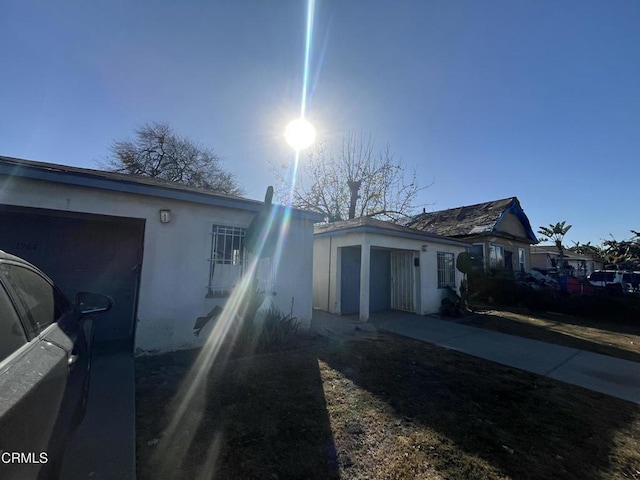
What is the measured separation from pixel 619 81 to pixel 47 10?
42.0 ft

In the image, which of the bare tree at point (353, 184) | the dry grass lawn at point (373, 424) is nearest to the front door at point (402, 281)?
the dry grass lawn at point (373, 424)

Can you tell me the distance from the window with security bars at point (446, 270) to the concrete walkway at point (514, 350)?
7.35 ft

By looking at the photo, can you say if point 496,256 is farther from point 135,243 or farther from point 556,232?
point 135,243

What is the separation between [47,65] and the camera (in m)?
6.35

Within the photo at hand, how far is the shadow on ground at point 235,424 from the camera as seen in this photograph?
2438 mm

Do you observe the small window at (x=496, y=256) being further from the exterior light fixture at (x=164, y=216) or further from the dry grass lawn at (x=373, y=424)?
the exterior light fixture at (x=164, y=216)

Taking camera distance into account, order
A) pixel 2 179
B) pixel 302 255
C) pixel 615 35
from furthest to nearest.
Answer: pixel 302 255
pixel 615 35
pixel 2 179

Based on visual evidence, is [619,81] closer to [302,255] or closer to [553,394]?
[553,394]

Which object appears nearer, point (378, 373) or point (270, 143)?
point (378, 373)

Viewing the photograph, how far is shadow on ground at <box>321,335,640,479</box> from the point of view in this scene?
8.79 ft

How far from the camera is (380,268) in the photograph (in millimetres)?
10906

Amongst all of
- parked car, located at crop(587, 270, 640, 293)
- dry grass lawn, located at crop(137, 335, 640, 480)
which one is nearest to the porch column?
dry grass lawn, located at crop(137, 335, 640, 480)

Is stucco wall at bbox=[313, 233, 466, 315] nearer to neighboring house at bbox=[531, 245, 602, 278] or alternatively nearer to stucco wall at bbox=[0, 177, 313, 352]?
stucco wall at bbox=[0, 177, 313, 352]

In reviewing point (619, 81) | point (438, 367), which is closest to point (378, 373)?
point (438, 367)
